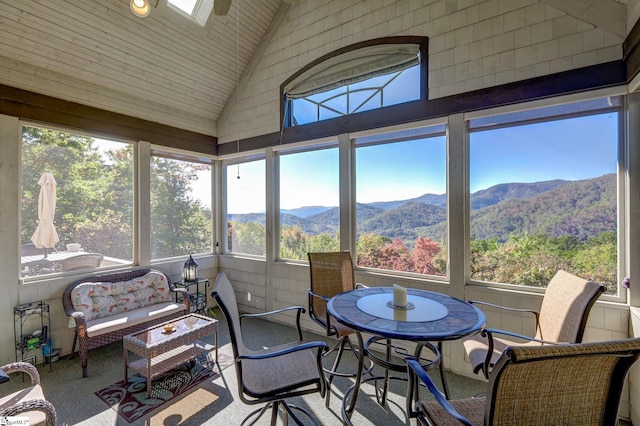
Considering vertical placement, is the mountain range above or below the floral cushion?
above

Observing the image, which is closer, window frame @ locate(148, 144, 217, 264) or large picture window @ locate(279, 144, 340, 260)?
large picture window @ locate(279, 144, 340, 260)

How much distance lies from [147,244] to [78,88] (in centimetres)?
218

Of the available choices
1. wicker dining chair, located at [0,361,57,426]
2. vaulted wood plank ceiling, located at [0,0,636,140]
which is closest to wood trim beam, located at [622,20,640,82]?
vaulted wood plank ceiling, located at [0,0,636,140]

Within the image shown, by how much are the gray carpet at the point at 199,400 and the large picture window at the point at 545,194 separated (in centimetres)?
135

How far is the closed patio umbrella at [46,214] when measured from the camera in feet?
11.0

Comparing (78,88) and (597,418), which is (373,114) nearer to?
(597,418)

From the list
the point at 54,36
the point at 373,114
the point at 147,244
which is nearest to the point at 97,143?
the point at 54,36

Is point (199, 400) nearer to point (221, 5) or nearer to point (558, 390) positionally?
point (558, 390)

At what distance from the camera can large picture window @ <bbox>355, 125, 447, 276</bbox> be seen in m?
3.31

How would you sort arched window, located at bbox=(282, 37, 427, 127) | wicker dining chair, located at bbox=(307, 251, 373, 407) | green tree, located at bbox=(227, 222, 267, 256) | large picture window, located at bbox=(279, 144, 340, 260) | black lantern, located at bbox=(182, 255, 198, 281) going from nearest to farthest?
wicker dining chair, located at bbox=(307, 251, 373, 407), arched window, located at bbox=(282, 37, 427, 127), large picture window, located at bbox=(279, 144, 340, 260), black lantern, located at bbox=(182, 255, 198, 281), green tree, located at bbox=(227, 222, 267, 256)

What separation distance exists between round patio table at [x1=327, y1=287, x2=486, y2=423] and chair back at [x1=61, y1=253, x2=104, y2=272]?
11.0 feet

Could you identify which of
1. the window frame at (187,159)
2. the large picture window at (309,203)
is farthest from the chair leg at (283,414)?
the window frame at (187,159)

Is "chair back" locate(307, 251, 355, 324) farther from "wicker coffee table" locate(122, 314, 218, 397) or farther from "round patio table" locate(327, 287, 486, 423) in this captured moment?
"wicker coffee table" locate(122, 314, 218, 397)

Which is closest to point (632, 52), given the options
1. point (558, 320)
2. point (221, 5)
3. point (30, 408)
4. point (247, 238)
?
point (558, 320)
